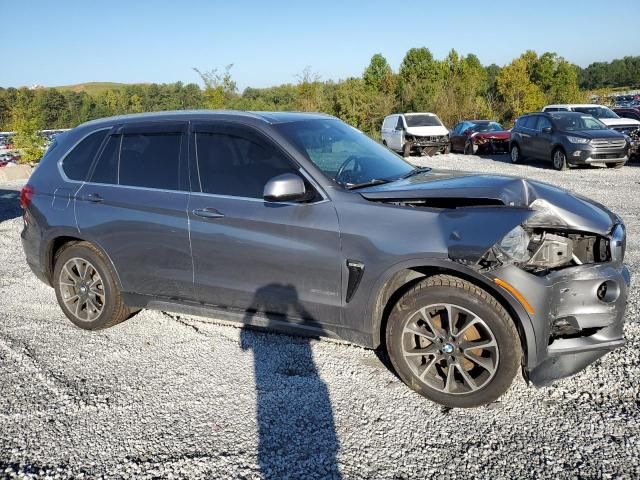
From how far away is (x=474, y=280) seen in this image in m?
3.25

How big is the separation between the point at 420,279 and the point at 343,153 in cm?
130

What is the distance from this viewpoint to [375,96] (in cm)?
4059

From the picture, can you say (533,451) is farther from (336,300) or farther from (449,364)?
(336,300)

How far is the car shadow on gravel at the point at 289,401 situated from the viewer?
112 inches

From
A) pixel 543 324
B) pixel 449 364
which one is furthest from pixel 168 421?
pixel 543 324

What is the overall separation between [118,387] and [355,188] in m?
2.16

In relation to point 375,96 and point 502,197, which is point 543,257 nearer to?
point 502,197

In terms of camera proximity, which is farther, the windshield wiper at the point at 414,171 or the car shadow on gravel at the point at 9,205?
the car shadow on gravel at the point at 9,205

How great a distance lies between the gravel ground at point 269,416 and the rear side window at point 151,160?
1345 mm

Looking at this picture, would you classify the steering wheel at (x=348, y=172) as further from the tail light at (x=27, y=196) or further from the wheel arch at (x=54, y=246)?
the tail light at (x=27, y=196)

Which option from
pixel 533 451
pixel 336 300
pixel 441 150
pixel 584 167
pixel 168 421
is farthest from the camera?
pixel 441 150

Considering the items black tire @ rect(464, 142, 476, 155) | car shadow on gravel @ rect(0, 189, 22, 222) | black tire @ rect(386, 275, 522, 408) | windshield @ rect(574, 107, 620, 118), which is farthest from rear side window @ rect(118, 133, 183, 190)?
black tire @ rect(464, 142, 476, 155)

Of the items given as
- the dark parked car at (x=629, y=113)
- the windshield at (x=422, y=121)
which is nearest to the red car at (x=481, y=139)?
the windshield at (x=422, y=121)

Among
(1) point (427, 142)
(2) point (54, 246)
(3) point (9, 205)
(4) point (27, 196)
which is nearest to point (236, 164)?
(2) point (54, 246)
